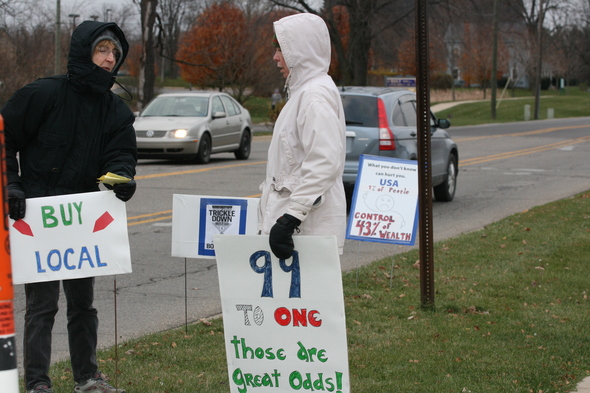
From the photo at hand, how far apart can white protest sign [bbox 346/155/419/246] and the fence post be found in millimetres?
5471

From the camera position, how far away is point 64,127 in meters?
4.05

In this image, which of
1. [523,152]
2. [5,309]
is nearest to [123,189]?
[5,309]

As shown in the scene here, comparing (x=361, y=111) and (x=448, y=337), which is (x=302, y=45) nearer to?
(x=448, y=337)

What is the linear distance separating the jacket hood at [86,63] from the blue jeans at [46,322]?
100cm

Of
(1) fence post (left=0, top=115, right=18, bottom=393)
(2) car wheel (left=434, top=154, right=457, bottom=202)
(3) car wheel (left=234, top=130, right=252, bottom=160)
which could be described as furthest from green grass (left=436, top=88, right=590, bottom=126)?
(1) fence post (left=0, top=115, right=18, bottom=393)

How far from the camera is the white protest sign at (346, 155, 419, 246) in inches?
293

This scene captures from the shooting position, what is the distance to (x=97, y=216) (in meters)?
4.04

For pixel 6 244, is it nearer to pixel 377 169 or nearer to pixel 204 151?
pixel 377 169

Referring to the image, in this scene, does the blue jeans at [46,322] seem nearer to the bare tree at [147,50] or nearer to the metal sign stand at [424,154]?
the metal sign stand at [424,154]

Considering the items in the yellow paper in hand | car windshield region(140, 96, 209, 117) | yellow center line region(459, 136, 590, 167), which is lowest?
yellow center line region(459, 136, 590, 167)

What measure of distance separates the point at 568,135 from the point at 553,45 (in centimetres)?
5136

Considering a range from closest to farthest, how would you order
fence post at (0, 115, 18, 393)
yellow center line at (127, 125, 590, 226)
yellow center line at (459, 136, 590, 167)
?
fence post at (0, 115, 18, 393), yellow center line at (127, 125, 590, 226), yellow center line at (459, 136, 590, 167)

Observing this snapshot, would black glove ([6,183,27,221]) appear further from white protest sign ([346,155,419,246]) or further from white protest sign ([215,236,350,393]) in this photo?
white protest sign ([346,155,419,246])

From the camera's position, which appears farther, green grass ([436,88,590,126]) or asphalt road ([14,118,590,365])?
green grass ([436,88,590,126])
